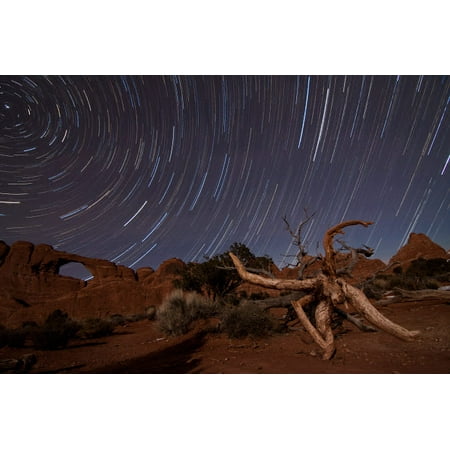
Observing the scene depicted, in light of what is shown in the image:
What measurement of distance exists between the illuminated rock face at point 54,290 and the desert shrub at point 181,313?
78.8 ft

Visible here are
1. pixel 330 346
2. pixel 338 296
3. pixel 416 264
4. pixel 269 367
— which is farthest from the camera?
pixel 416 264

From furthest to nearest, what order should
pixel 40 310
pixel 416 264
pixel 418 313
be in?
pixel 40 310
pixel 416 264
pixel 418 313

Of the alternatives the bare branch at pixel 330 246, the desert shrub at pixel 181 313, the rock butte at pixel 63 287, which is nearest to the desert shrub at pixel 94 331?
the desert shrub at pixel 181 313

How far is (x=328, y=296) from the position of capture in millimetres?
5406

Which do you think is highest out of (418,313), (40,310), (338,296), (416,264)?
(338,296)

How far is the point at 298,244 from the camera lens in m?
6.20

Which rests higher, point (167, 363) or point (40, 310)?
point (167, 363)

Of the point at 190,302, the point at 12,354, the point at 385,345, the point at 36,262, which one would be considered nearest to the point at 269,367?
the point at 385,345

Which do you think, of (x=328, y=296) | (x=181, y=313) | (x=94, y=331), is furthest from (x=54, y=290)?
(x=328, y=296)

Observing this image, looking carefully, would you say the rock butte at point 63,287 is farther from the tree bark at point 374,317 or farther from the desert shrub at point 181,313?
the tree bark at point 374,317

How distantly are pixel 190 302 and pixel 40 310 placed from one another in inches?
1242

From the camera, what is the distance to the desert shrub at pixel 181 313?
7.40 m

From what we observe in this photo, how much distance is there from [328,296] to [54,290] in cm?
4774
